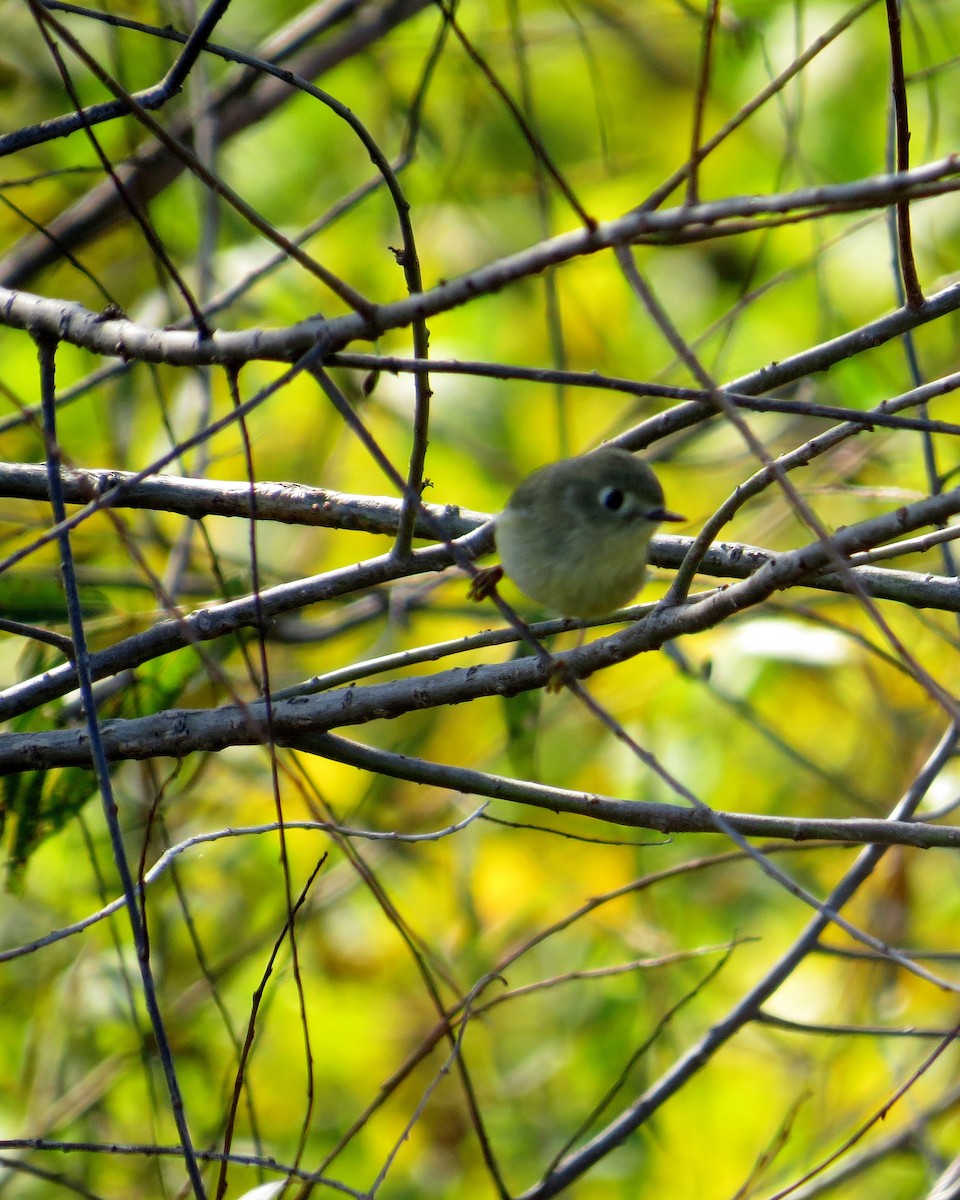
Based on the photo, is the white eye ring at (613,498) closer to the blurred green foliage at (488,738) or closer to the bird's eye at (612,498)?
the bird's eye at (612,498)

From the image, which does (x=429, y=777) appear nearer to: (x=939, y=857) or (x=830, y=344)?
(x=830, y=344)

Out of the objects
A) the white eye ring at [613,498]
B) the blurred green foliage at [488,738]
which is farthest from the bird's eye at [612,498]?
the blurred green foliage at [488,738]

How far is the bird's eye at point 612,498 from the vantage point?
2.29m

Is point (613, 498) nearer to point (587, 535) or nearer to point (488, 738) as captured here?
point (587, 535)

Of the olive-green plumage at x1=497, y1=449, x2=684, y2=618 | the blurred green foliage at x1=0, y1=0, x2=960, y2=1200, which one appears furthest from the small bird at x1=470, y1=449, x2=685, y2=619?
the blurred green foliage at x1=0, y1=0, x2=960, y2=1200

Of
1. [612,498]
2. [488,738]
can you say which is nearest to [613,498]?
[612,498]

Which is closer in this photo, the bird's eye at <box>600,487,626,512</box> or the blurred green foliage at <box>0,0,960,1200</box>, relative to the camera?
the bird's eye at <box>600,487,626,512</box>

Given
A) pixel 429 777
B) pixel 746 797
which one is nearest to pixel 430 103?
pixel 746 797

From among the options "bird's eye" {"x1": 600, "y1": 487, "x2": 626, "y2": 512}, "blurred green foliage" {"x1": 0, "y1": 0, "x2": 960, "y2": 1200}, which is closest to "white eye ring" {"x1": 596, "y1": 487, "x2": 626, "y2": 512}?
"bird's eye" {"x1": 600, "y1": 487, "x2": 626, "y2": 512}

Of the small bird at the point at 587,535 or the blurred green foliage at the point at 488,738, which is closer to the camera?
the small bird at the point at 587,535

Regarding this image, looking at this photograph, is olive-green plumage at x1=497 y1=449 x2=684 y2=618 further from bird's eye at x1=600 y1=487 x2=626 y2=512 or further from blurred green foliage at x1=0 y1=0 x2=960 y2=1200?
blurred green foliage at x1=0 y1=0 x2=960 y2=1200

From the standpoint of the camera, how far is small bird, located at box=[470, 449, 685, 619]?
7.45 ft

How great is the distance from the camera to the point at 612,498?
2305 millimetres

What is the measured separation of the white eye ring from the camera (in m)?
2.29
